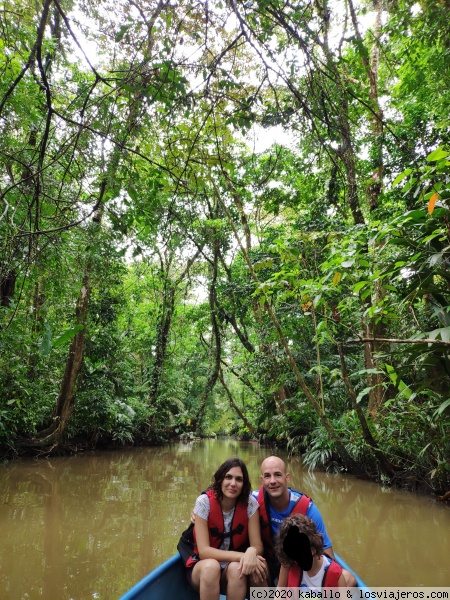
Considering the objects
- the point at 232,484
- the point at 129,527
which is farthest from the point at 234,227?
the point at 232,484

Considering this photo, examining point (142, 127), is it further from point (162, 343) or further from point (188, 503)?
point (162, 343)

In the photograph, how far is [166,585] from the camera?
7.86 feet

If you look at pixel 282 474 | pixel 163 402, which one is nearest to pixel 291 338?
pixel 163 402

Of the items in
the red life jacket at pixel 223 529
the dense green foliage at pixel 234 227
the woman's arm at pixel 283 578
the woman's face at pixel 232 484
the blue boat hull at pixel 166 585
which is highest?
the dense green foliage at pixel 234 227

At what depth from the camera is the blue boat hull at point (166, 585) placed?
7.18 ft

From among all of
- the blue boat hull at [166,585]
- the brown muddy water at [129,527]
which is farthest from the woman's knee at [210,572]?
the brown muddy water at [129,527]

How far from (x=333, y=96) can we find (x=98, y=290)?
8364 millimetres

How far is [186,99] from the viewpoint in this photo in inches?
91.1

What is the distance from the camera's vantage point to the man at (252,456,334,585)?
236cm

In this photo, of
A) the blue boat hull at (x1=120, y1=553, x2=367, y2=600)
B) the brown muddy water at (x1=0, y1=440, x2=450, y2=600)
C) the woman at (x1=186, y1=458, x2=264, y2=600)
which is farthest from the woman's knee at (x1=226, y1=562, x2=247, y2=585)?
the brown muddy water at (x1=0, y1=440, x2=450, y2=600)

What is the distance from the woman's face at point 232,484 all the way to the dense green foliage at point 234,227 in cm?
107

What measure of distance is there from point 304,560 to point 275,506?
0.58 metres

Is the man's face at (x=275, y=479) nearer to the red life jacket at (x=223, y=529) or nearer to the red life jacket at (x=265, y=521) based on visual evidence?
the red life jacket at (x=265, y=521)

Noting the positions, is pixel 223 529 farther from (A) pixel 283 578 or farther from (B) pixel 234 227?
(B) pixel 234 227
